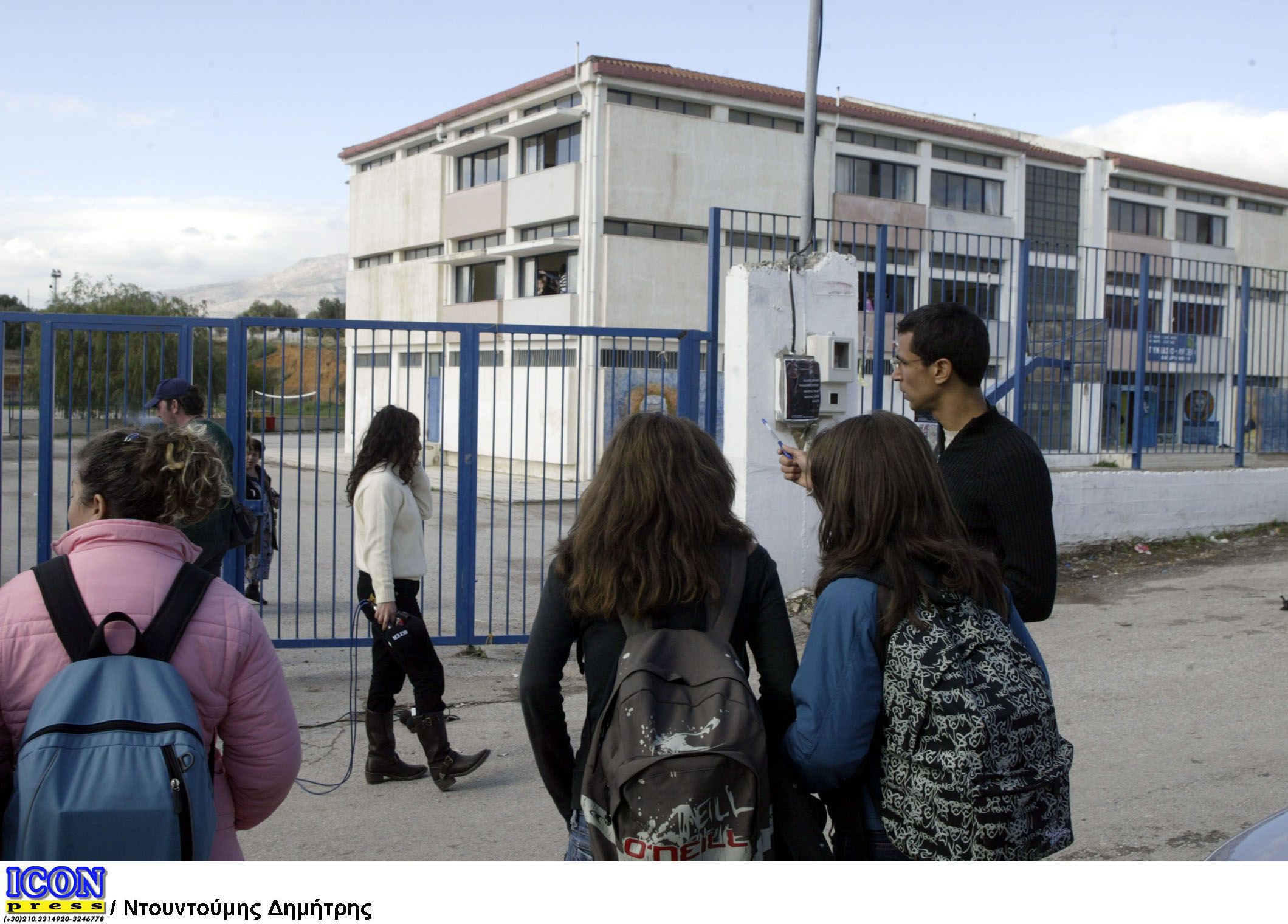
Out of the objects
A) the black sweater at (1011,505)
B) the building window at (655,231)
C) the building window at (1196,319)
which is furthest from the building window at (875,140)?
the black sweater at (1011,505)

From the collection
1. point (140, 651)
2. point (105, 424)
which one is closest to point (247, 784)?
point (140, 651)

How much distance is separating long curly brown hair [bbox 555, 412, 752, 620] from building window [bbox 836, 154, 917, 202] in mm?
37901

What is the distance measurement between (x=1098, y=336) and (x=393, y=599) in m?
7.50

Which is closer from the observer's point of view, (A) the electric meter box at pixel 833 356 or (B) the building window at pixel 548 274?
(A) the electric meter box at pixel 833 356

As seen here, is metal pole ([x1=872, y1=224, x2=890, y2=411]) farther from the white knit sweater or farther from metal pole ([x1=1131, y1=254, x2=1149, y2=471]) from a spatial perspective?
the white knit sweater

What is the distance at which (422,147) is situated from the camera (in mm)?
42438

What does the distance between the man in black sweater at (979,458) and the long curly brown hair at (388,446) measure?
7.34ft

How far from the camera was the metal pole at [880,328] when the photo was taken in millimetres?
8523

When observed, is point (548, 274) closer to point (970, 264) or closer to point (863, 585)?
point (970, 264)

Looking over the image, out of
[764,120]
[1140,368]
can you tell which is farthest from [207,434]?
[764,120]

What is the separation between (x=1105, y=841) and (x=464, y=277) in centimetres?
3786

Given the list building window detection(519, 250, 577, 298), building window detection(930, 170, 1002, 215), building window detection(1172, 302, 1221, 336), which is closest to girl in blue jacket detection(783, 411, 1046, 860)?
building window detection(1172, 302, 1221, 336)

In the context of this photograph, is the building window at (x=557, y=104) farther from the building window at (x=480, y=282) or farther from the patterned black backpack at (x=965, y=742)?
the patterned black backpack at (x=965, y=742)

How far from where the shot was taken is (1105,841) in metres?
4.11
